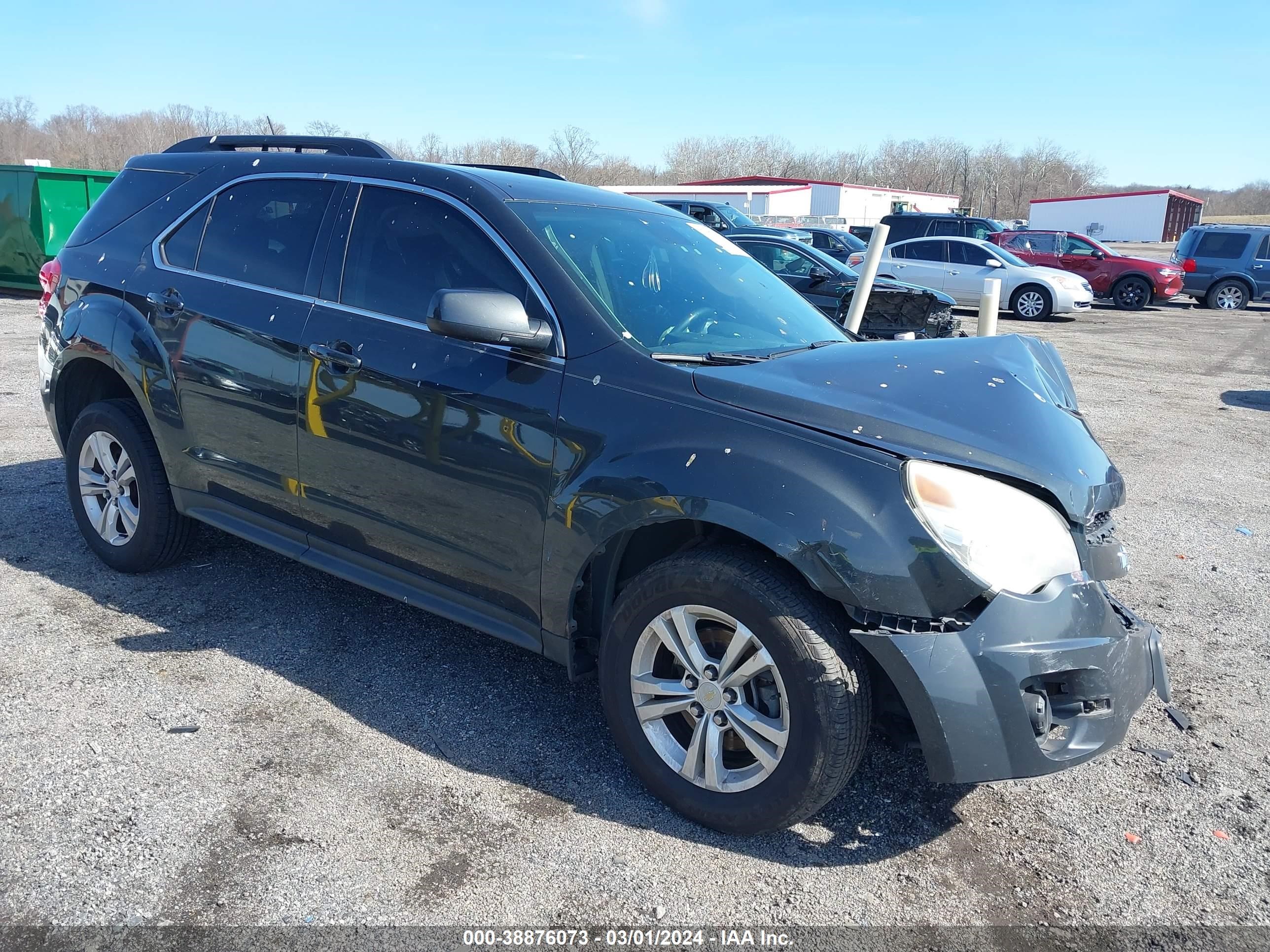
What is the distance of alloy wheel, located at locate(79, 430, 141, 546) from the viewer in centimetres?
456

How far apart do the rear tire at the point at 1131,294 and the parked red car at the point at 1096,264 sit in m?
0.01

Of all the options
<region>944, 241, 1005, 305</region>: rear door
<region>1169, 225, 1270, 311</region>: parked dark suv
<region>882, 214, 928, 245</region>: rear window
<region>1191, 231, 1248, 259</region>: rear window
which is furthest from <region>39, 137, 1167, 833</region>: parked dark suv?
<region>1191, 231, 1248, 259</region>: rear window

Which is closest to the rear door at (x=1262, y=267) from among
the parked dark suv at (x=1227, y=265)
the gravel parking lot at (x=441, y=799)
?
the parked dark suv at (x=1227, y=265)

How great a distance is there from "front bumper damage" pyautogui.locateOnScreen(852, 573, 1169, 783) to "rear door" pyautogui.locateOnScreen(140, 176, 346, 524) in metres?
2.47

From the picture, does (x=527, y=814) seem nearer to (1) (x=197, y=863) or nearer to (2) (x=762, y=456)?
(1) (x=197, y=863)

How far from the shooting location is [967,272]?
18.9 metres

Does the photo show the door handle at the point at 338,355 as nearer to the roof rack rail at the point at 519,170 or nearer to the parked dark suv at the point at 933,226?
the roof rack rail at the point at 519,170

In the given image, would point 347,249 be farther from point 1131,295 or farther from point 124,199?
point 1131,295

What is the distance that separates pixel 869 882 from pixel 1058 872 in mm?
561

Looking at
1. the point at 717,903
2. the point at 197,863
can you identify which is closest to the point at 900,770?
the point at 717,903

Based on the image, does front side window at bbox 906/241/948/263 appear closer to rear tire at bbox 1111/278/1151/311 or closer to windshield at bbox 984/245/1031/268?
windshield at bbox 984/245/1031/268

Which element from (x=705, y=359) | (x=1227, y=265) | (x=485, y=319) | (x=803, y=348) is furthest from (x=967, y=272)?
(x=485, y=319)

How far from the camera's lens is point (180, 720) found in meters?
3.42

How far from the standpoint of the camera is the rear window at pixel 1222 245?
73.6ft
